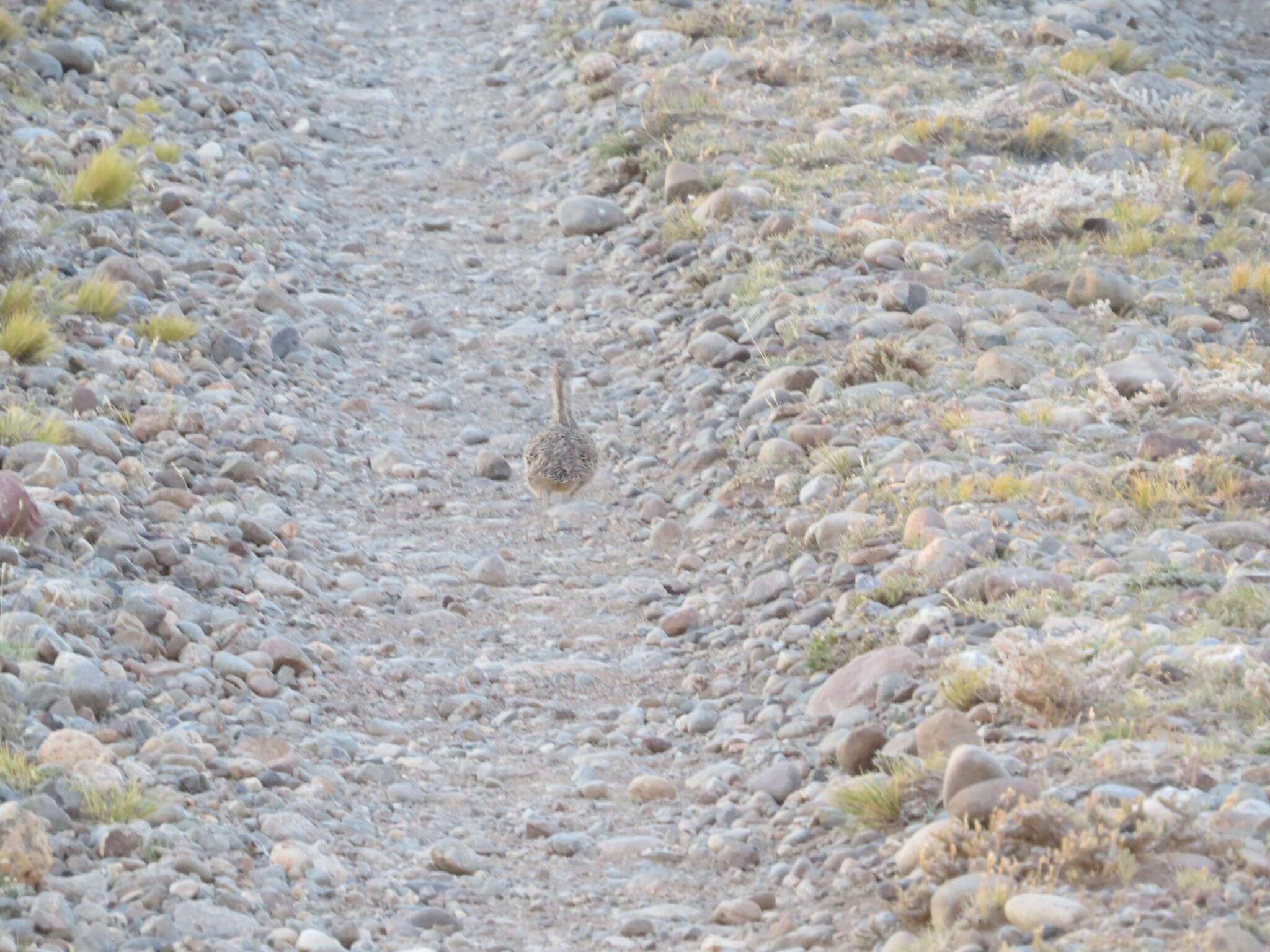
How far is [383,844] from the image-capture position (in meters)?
4.93

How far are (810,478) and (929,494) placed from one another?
0.76 metres

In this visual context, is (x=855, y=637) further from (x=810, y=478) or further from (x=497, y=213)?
(x=497, y=213)

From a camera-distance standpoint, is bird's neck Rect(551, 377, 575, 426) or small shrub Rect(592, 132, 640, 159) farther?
small shrub Rect(592, 132, 640, 159)

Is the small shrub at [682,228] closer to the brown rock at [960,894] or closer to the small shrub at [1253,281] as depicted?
the small shrub at [1253,281]

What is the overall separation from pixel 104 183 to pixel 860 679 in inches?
250

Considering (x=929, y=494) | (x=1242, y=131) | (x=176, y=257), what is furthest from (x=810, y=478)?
(x=1242, y=131)

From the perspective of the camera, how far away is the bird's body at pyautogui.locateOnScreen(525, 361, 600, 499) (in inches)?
293

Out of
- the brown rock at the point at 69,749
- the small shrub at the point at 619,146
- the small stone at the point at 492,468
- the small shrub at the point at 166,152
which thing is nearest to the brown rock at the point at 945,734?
the brown rock at the point at 69,749

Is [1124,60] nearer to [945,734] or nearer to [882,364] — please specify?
[882,364]

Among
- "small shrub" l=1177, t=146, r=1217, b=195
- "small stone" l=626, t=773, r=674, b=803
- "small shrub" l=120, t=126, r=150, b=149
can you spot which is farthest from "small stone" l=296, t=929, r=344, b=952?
"small shrub" l=1177, t=146, r=1217, b=195

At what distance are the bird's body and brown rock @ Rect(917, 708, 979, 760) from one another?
116 inches

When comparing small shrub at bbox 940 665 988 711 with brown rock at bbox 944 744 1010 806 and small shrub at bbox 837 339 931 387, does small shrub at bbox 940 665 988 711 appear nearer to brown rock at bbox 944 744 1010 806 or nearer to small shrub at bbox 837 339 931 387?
brown rock at bbox 944 744 1010 806

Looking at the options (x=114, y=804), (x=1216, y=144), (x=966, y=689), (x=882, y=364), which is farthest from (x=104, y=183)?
(x=1216, y=144)

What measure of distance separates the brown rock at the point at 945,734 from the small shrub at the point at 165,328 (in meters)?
5.01
